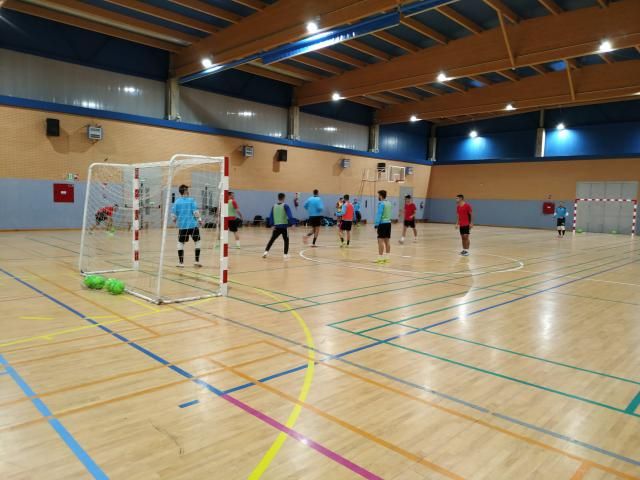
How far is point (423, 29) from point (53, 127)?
15977 mm

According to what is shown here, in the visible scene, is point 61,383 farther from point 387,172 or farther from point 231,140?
point 387,172

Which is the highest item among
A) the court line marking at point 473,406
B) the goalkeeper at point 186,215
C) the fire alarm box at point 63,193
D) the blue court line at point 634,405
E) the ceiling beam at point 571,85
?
the ceiling beam at point 571,85

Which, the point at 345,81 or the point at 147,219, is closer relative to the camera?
the point at 147,219

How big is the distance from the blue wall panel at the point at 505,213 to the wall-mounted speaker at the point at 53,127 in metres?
28.8

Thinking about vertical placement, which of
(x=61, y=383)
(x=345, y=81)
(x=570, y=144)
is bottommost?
(x=61, y=383)

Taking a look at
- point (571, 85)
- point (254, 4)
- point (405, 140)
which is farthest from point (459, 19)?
point (405, 140)

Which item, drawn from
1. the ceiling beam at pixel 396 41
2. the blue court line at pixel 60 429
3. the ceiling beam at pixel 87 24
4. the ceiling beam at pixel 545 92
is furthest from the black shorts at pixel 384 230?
the ceiling beam at pixel 545 92

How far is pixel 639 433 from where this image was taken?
3396 millimetres

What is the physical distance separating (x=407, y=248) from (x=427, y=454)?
13.7 m

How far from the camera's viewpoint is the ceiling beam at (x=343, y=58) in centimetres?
2202

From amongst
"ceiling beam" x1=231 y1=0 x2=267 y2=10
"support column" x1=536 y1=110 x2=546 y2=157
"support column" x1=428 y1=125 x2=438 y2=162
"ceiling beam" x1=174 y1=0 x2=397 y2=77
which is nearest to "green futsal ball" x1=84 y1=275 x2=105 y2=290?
"ceiling beam" x1=174 y1=0 x2=397 y2=77

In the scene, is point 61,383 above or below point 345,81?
below

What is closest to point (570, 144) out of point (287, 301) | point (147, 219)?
point (147, 219)

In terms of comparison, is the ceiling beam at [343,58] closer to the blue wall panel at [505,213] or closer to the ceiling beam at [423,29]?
the ceiling beam at [423,29]
